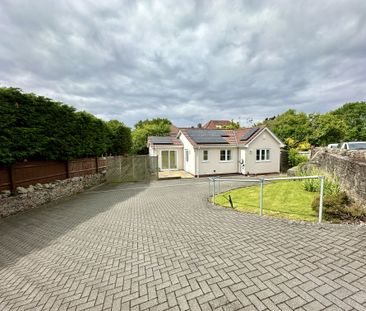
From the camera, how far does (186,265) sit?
3.76 m

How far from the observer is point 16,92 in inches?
322

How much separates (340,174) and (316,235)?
217 inches

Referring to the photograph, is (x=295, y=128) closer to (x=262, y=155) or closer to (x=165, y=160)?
(x=262, y=155)

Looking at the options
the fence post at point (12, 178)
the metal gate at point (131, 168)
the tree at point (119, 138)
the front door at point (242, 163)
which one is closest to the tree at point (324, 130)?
the front door at point (242, 163)

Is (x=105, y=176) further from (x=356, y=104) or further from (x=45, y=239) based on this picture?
(x=356, y=104)

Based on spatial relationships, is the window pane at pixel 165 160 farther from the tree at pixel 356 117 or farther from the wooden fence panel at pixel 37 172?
the tree at pixel 356 117

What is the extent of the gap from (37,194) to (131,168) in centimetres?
775

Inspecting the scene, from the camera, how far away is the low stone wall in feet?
26.3

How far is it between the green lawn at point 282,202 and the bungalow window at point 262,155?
8.36 metres

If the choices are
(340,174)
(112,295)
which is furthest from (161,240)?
(340,174)

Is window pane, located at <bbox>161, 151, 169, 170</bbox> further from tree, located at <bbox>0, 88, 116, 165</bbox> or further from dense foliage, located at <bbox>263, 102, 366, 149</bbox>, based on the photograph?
dense foliage, located at <bbox>263, 102, 366, 149</bbox>

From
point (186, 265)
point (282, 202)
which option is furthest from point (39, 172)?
point (282, 202)

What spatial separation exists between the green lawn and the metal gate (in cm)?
822

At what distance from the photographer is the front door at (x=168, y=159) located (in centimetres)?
2170
